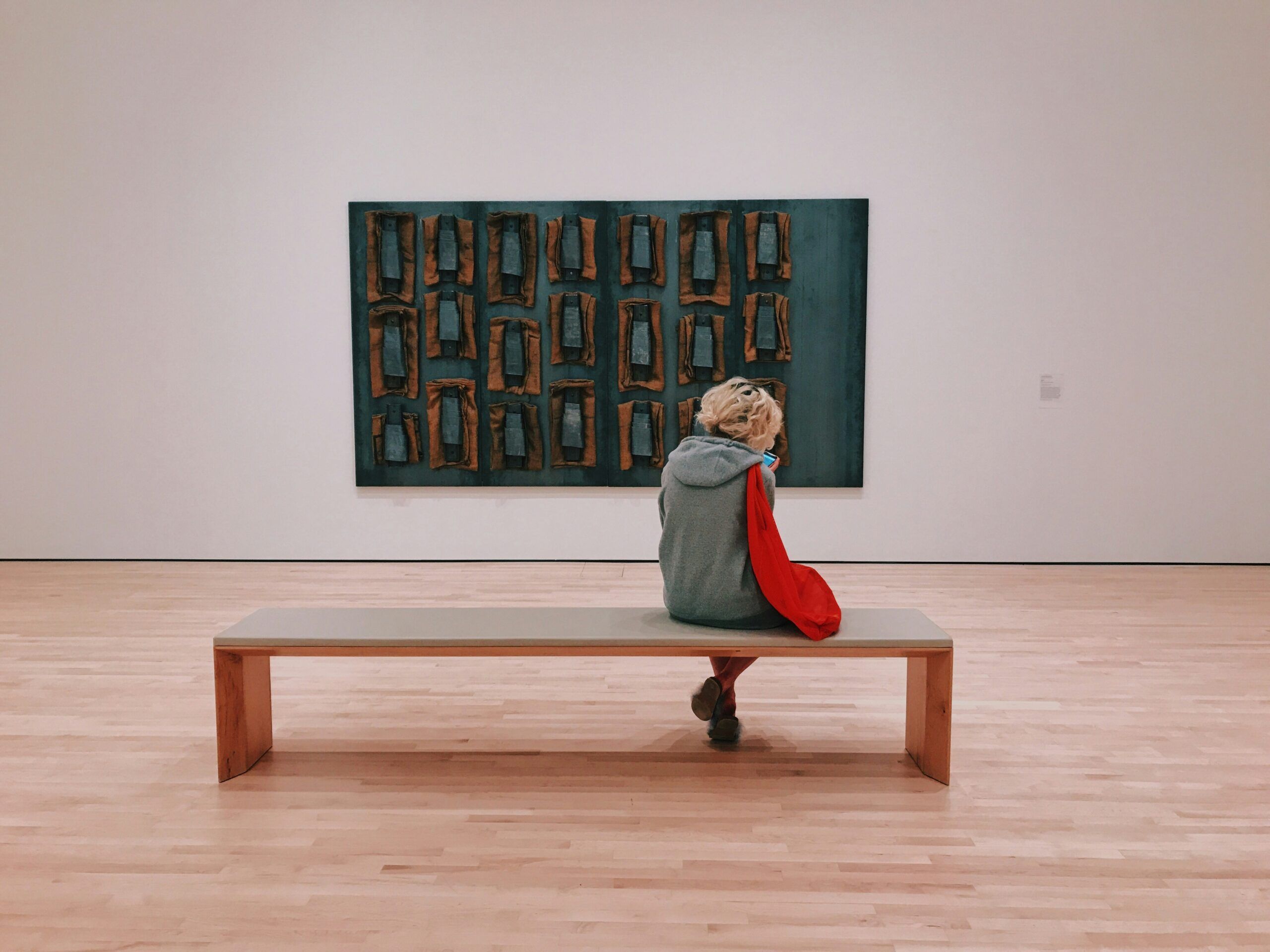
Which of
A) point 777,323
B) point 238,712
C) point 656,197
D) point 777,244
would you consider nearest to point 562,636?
point 238,712

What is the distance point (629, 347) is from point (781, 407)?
44.5 inches

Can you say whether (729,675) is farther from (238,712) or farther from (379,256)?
(379,256)

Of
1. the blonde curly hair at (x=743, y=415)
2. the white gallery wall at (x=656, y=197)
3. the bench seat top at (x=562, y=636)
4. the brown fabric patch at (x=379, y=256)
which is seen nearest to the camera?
the bench seat top at (x=562, y=636)

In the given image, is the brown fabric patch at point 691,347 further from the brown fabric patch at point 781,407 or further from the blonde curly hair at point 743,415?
the blonde curly hair at point 743,415

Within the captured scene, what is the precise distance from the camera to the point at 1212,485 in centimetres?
627

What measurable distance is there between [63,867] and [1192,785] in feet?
10.2

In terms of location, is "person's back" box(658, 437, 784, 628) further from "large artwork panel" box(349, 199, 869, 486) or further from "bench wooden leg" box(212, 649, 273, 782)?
"large artwork panel" box(349, 199, 869, 486)

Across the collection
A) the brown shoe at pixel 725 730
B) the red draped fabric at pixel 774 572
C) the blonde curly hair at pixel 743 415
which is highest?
the blonde curly hair at pixel 743 415

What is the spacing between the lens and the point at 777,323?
611 centimetres

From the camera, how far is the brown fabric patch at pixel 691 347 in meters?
6.11

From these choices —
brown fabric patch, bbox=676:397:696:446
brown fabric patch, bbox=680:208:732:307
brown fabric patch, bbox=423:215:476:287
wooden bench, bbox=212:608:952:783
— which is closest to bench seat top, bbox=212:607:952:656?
wooden bench, bbox=212:608:952:783

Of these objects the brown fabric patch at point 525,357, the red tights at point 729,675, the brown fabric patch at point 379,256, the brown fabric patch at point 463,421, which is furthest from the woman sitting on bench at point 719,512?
the brown fabric patch at point 379,256

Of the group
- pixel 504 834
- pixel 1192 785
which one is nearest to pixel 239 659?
pixel 504 834

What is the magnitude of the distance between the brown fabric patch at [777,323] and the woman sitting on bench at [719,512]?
3.32 m
